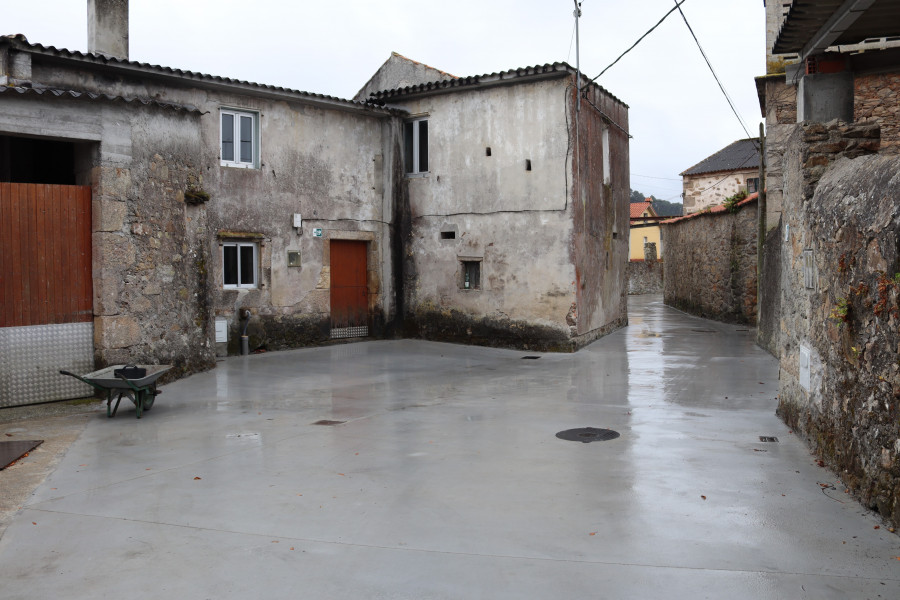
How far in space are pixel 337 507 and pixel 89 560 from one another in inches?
61.0

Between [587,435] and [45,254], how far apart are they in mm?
6892

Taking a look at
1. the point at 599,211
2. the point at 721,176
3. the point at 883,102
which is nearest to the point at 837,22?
the point at 883,102

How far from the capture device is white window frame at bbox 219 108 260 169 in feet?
45.4

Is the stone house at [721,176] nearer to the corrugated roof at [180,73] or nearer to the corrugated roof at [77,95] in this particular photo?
the corrugated roof at [180,73]

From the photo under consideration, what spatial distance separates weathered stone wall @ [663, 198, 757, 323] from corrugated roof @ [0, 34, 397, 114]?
31.3ft

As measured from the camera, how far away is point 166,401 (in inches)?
367

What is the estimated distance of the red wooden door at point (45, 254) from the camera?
8844mm

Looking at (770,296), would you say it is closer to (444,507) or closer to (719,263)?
(719,263)

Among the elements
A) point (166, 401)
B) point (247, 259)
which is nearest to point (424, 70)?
point (247, 259)

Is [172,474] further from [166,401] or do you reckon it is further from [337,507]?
[166,401]

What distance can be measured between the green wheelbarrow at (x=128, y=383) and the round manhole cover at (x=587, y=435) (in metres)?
4.60

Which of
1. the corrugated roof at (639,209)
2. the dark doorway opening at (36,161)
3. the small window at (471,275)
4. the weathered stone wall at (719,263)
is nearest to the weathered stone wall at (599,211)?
the small window at (471,275)

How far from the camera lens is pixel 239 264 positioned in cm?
1412

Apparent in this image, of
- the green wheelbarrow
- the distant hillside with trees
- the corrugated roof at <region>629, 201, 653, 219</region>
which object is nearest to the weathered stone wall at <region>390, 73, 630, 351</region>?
the green wheelbarrow
